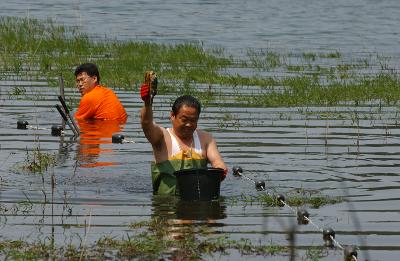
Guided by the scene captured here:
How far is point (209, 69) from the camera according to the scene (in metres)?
25.8

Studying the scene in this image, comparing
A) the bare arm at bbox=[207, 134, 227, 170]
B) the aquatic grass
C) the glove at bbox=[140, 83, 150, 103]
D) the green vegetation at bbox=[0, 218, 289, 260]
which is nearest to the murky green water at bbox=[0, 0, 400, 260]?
the aquatic grass

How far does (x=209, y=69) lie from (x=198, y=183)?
1364 cm

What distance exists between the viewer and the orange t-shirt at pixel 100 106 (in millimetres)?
19406

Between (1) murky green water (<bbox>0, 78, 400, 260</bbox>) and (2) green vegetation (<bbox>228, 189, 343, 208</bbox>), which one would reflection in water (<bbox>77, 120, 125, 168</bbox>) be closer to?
(1) murky green water (<bbox>0, 78, 400, 260</bbox>)

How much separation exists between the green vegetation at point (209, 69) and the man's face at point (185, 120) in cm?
669

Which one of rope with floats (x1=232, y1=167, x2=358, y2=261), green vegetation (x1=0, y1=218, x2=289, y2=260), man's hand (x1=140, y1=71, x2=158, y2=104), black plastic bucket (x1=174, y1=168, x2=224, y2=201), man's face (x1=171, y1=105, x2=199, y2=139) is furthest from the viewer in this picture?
man's face (x1=171, y1=105, x2=199, y2=139)

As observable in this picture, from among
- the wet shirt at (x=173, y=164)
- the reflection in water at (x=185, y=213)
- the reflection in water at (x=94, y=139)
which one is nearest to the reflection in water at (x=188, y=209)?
the reflection in water at (x=185, y=213)

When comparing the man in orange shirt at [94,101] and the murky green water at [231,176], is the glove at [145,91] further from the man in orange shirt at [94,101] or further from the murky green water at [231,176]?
the man in orange shirt at [94,101]

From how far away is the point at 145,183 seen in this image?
1439 centimetres

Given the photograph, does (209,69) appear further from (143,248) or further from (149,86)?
(143,248)

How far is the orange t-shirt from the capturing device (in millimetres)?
19406

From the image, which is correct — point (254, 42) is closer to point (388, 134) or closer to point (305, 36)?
point (305, 36)

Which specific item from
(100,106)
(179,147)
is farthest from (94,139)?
(179,147)

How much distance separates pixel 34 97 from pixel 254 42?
12.7 metres
